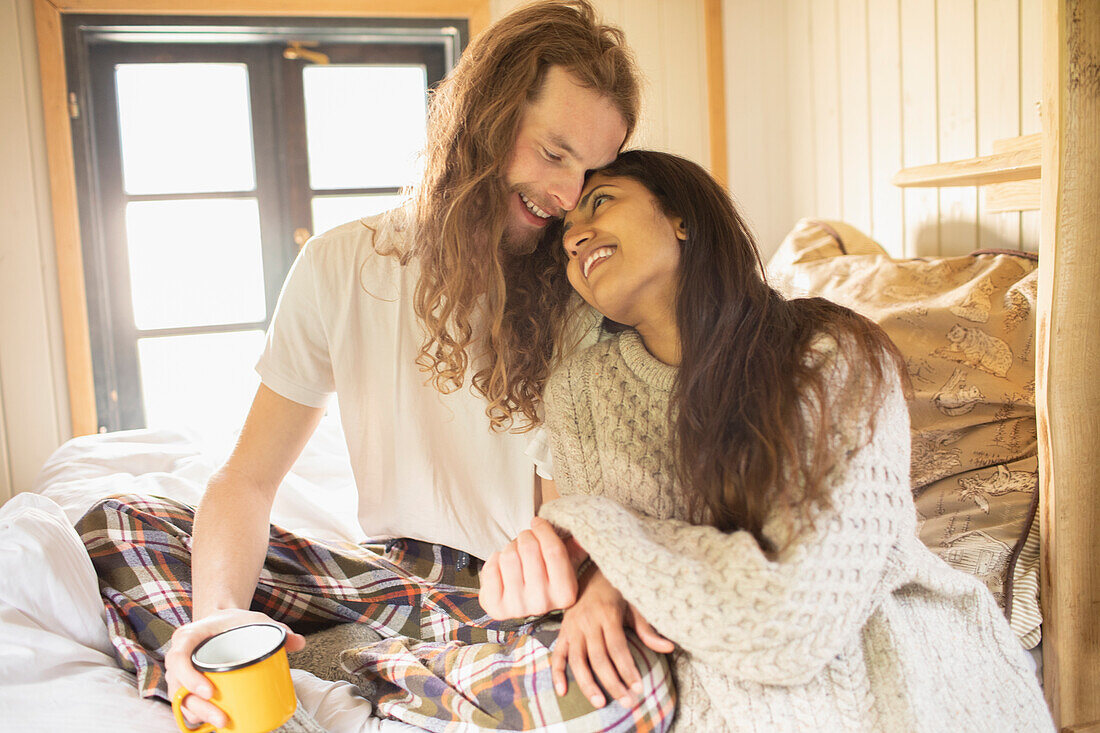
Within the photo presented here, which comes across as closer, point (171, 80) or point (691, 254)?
point (691, 254)

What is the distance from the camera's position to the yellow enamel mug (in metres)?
0.71

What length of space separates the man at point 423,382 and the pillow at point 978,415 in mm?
649

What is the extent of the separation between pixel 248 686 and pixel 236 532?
0.34 metres

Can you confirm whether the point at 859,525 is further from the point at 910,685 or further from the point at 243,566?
the point at 243,566

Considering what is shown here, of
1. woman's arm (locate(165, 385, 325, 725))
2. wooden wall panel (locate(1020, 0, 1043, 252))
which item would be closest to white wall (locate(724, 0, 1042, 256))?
wooden wall panel (locate(1020, 0, 1043, 252))

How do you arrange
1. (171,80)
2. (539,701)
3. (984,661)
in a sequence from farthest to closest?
(171,80) → (984,661) → (539,701)

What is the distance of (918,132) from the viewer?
6.97ft

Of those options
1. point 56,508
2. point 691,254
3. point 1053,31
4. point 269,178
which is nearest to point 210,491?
point 56,508

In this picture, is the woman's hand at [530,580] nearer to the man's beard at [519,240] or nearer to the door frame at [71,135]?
the man's beard at [519,240]

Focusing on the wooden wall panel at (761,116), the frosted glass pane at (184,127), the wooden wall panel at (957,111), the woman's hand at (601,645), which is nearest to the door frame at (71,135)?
the frosted glass pane at (184,127)

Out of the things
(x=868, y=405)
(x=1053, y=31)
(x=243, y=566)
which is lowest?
(x=243, y=566)

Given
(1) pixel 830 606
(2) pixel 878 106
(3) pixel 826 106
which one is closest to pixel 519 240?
(1) pixel 830 606

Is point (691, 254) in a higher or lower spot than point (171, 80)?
lower

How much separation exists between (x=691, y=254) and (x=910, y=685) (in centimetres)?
53
